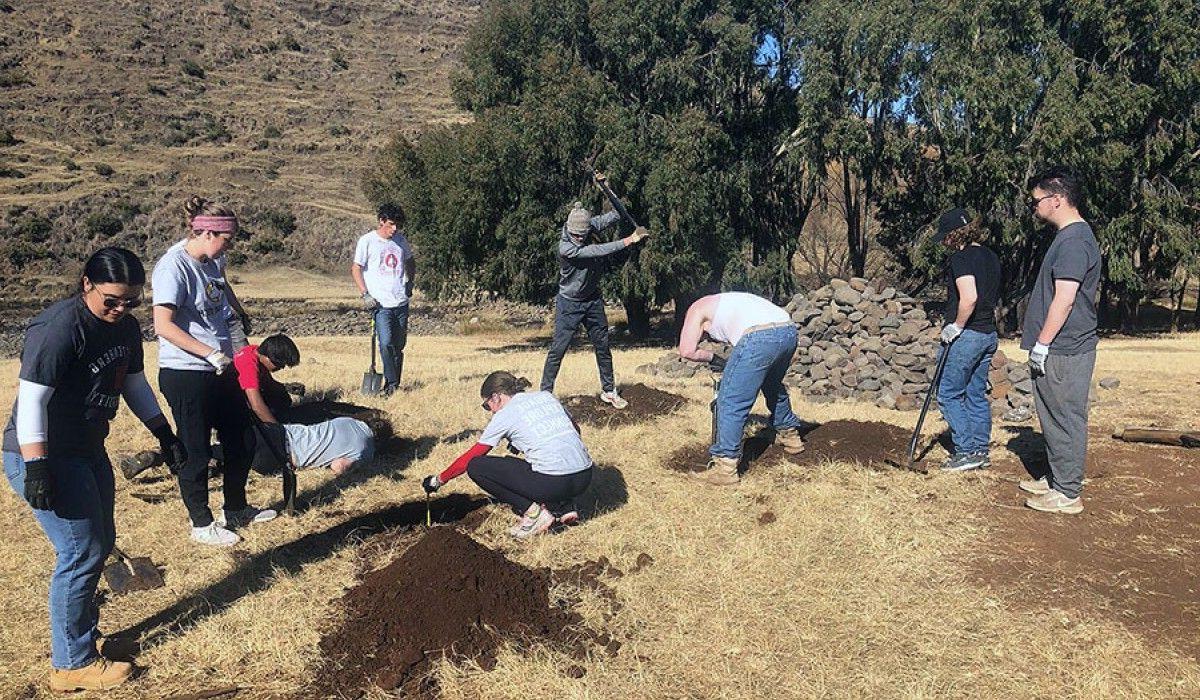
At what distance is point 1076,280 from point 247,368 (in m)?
5.55

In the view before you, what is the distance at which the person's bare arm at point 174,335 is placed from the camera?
4.61m

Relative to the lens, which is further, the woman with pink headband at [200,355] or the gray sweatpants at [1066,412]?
the gray sweatpants at [1066,412]

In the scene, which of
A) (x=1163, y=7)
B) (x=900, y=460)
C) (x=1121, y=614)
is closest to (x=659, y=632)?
(x=1121, y=614)

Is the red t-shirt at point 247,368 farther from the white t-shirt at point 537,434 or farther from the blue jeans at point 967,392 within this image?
the blue jeans at point 967,392

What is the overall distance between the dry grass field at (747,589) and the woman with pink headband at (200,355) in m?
0.47

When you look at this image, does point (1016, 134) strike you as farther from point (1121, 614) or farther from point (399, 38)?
point (399, 38)

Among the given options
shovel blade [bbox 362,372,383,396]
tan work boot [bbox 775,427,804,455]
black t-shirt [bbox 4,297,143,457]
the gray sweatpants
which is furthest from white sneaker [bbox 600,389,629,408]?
black t-shirt [bbox 4,297,143,457]

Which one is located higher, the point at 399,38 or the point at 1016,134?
the point at 399,38

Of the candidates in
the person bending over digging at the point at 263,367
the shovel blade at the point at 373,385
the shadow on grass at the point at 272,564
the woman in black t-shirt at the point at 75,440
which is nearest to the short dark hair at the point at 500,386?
the shadow on grass at the point at 272,564

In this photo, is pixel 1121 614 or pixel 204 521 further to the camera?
pixel 204 521

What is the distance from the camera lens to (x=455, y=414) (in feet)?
28.3

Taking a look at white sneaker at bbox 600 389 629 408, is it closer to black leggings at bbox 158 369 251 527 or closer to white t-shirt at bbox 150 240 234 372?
black leggings at bbox 158 369 251 527

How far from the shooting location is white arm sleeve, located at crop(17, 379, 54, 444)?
3.26 meters

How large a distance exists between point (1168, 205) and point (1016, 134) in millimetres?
4657
